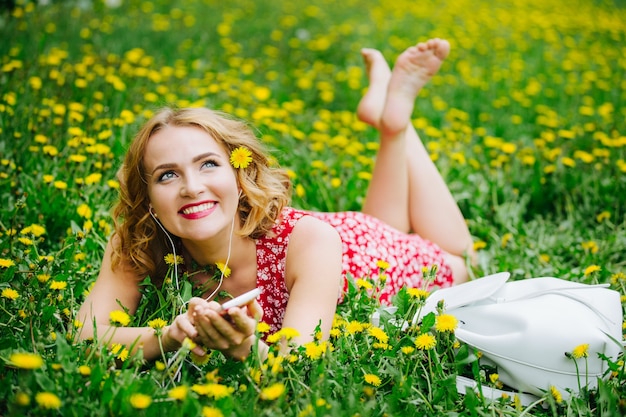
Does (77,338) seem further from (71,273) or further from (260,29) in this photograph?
(260,29)

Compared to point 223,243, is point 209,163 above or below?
above

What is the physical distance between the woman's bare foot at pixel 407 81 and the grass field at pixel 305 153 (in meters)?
0.51

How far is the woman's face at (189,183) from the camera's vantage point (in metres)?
1.81

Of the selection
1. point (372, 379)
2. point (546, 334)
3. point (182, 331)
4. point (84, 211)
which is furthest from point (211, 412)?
point (84, 211)

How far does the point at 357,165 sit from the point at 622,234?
1.30 meters

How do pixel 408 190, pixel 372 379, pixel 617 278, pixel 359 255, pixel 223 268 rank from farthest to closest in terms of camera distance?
1. pixel 408 190
2. pixel 359 255
3. pixel 617 278
4. pixel 223 268
5. pixel 372 379

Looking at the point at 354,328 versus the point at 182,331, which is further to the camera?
the point at 354,328

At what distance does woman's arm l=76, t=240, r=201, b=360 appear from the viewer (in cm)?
159

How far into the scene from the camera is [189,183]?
1.79m

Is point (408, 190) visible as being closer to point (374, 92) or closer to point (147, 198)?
point (374, 92)

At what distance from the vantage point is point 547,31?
659 cm

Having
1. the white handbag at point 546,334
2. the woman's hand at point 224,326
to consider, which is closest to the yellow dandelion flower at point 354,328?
the white handbag at point 546,334

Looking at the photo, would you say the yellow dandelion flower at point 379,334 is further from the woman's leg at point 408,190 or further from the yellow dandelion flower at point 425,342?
the woman's leg at point 408,190

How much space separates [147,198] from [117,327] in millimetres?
483
